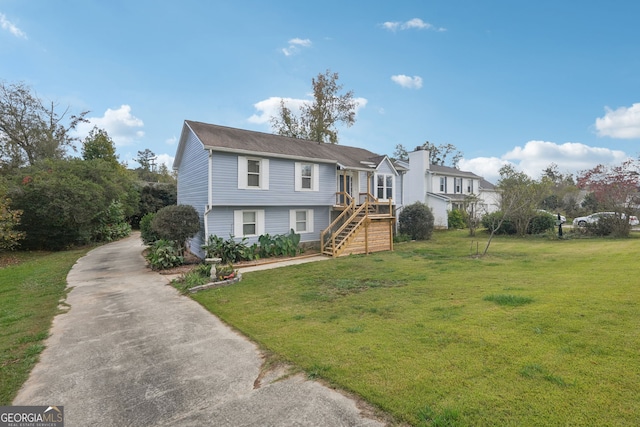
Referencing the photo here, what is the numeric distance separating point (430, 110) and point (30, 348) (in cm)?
2076

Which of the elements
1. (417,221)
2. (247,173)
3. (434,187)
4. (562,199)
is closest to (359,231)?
(417,221)

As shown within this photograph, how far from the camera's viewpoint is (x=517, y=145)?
2539 centimetres

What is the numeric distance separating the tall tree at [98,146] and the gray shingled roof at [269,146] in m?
24.8

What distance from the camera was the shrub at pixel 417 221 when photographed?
19500 millimetres

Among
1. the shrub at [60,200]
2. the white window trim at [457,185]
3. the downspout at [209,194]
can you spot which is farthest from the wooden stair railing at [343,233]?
the white window trim at [457,185]

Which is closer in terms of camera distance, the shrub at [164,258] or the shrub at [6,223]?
the shrub at [164,258]

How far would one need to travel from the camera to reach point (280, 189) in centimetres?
1465

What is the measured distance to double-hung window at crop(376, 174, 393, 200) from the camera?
59.9 feet

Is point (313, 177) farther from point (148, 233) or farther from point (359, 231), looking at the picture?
point (148, 233)

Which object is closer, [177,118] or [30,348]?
[30,348]

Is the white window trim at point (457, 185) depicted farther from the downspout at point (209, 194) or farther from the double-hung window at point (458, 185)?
the downspout at point (209, 194)

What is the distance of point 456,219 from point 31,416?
29.0 m

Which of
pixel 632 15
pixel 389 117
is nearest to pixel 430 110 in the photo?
pixel 389 117

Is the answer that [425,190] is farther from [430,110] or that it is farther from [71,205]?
[71,205]
